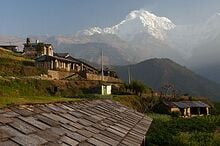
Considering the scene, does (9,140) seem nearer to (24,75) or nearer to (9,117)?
(9,117)

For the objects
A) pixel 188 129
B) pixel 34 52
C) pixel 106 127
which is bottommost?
pixel 188 129

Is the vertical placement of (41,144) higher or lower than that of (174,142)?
higher

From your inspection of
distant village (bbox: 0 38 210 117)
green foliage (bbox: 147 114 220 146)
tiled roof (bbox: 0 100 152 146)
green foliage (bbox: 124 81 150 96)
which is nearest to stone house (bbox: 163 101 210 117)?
distant village (bbox: 0 38 210 117)

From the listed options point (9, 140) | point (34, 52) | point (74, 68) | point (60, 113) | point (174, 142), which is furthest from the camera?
point (34, 52)

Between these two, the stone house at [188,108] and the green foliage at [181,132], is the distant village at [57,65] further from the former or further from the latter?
the green foliage at [181,132]

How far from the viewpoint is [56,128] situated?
8.41 meters

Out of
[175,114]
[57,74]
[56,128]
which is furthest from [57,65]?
[56,128]

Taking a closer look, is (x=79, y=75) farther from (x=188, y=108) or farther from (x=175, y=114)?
(x=188, y=108)

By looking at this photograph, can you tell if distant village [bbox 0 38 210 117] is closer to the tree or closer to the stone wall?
the stone wall

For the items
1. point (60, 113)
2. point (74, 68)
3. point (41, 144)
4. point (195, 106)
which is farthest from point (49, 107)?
point (74, 68)

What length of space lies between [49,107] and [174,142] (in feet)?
91.1

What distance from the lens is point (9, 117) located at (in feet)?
25.6

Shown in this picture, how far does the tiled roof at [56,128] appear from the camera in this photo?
698cm

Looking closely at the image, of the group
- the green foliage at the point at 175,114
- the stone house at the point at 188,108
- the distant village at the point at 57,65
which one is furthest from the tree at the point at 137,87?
the distant village at the point at 57,65
